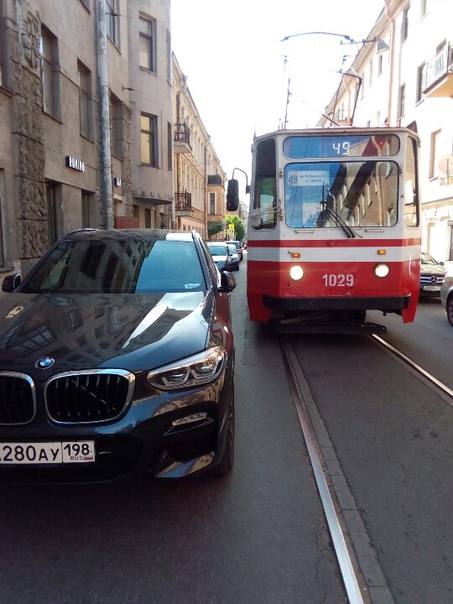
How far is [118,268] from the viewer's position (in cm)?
439

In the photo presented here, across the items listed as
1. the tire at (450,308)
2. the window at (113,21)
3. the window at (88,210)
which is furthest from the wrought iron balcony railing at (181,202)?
the tire at (450,308)

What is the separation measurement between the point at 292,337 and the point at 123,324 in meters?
5.25

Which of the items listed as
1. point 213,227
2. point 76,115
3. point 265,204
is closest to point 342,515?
point 265,204

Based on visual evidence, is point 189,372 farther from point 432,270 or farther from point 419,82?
point 419,82

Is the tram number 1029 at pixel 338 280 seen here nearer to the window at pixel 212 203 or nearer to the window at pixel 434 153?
the window at pixel 434 153

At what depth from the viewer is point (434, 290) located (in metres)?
12.5

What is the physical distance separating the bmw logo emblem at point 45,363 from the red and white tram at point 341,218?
4.46 meters

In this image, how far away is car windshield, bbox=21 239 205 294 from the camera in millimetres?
4188

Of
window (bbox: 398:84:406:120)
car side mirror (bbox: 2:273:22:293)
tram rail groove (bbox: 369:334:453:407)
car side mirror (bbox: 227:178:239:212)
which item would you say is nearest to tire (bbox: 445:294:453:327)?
tram rail groove (bbox: 369:334:453:407)

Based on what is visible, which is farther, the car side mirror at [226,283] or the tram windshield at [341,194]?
the tram windshield at [341,194]

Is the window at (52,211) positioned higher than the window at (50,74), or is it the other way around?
the window at (50,74)

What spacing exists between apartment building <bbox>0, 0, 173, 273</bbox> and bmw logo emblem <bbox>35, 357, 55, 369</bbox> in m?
7.67

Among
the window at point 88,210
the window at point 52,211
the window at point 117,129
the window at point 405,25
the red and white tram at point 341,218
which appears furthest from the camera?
the window at point 405,25

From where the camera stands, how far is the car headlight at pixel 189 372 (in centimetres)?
267
